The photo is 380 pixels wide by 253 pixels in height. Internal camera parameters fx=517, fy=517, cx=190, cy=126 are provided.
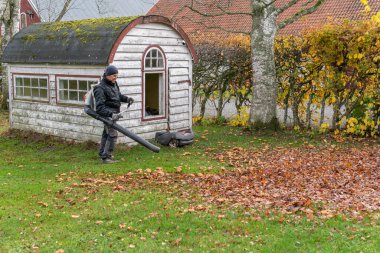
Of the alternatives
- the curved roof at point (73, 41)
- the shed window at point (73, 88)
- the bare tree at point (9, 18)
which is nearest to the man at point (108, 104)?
the curved roof at point (73, 41)

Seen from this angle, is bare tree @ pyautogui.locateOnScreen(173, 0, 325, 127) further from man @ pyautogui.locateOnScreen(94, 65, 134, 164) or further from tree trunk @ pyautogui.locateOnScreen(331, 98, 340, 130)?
man @ pyautogui.locateOnScreen(94, 65, 134, 164)

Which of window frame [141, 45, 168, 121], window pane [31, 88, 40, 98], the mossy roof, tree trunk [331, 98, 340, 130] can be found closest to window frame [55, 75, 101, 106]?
the mossy roof

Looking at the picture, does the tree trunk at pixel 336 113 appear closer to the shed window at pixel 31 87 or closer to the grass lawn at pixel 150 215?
the grass lawn at pixel 150 215

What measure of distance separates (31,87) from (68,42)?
7.12 ft

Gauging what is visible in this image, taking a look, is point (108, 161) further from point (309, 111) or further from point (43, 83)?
point (309, 111)

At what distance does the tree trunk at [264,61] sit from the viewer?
14.4m

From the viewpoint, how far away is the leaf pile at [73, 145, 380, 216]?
772cm

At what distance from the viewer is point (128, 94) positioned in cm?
1258

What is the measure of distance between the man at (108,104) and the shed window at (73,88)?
57.7 inches

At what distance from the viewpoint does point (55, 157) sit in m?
12.1

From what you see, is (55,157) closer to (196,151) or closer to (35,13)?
(196,151)

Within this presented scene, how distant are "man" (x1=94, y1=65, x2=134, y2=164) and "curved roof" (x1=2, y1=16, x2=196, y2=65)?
1081mm

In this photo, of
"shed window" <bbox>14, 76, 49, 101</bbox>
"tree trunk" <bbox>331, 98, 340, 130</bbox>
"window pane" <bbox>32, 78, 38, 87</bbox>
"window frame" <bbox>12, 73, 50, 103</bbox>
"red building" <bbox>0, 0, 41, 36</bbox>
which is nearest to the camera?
"window frame" <bbox>12, 73, 50, 103</bbox>

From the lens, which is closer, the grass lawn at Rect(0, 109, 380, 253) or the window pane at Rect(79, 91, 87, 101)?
the grass lawn at Rect(0, 109, 380, 253)
